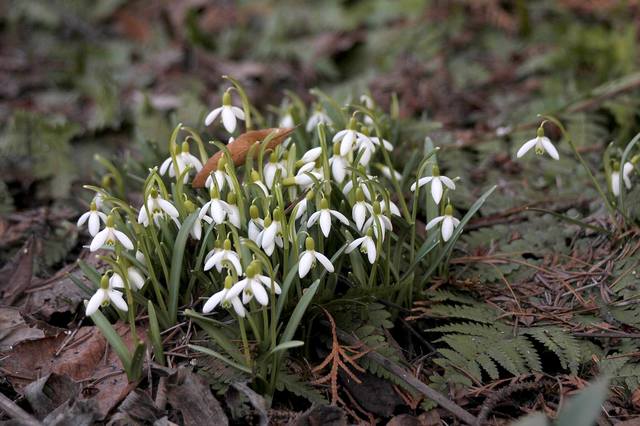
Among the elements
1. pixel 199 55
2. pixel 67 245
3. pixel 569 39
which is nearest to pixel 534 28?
pixel 569 39

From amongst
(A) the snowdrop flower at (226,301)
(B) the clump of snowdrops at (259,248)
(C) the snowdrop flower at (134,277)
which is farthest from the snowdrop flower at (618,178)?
(C) the snowdrop flower at (134,277)

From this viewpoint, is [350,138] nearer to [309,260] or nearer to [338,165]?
[338,165]

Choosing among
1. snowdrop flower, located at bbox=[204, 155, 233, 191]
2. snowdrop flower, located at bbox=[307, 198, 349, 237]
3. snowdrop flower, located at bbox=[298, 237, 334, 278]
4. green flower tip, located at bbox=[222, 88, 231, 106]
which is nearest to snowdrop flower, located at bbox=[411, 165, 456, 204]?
snowdrop flower, located at bbox=[307, 198, 349, 237]

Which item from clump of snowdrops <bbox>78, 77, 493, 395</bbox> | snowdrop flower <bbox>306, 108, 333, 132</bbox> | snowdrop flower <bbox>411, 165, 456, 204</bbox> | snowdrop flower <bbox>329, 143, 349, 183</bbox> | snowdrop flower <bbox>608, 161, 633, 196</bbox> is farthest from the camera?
snowdrop flower <bbox>306, 108, 333, 132</bbox>

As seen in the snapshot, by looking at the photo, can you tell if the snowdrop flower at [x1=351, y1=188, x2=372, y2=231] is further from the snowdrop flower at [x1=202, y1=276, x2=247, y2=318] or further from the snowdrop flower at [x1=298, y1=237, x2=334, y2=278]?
the snowdrop flower at [x1=202, y1=276, x2=247, y2=318]

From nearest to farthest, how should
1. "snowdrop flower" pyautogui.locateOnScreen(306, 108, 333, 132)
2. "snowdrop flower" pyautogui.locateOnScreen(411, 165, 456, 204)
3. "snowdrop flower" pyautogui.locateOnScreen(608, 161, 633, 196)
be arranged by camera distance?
"snowdrop flower" pyautogui.locateOnScreen(411, 165, 456, 204) < "snowdrop flower" pyautogui.locateOnScreen(608, 161, 633, 196) < "snowdrop flower" pyautogui.locateOnScreen(306, 108, 333, 132)

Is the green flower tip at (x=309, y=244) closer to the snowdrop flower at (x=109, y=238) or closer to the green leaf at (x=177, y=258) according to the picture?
the green leaf at (x=177, y=258)
